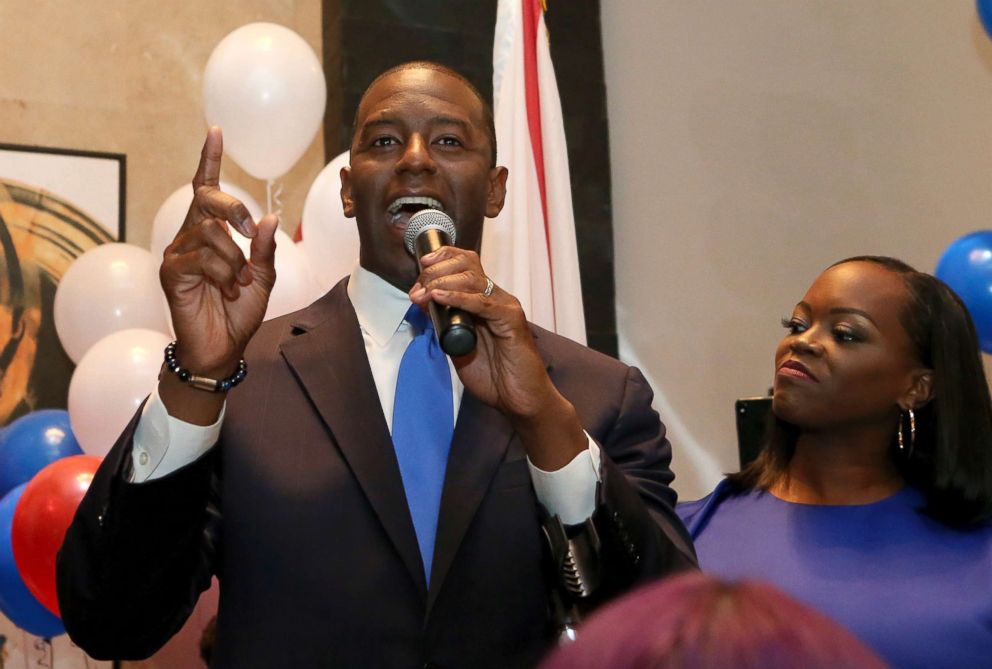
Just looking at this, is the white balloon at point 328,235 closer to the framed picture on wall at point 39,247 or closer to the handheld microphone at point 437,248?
the framed picture on wall at point 39,247

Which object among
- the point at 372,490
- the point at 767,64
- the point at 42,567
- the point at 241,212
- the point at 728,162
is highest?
the point at 767,64

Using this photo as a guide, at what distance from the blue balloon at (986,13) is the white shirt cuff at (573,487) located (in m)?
2.00

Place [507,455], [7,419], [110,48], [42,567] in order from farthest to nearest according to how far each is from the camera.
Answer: [110,48] → [7,419] → [42,567] → [507,455]

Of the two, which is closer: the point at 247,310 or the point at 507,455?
the point at 247,310

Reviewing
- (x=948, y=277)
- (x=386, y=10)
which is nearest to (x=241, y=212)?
(x=948, y=277)

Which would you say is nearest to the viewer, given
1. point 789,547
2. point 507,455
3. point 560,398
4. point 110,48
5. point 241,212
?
point 241,212

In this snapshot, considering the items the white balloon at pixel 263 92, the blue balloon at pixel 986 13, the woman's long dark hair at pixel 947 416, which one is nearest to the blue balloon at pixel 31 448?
the white balloon at pixel 263 92

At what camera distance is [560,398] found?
155 cm

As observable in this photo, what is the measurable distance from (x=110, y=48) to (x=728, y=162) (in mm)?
2433

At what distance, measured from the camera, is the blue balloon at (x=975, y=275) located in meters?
2.97

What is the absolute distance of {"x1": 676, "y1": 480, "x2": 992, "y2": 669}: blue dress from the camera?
2.30 meters

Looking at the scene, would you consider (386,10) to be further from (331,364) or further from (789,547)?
(331,364)

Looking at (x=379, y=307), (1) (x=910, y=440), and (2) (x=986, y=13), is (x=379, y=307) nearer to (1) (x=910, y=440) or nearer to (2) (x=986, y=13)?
(1) (x=910, y=440)

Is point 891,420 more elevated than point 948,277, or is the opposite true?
point 948,277
